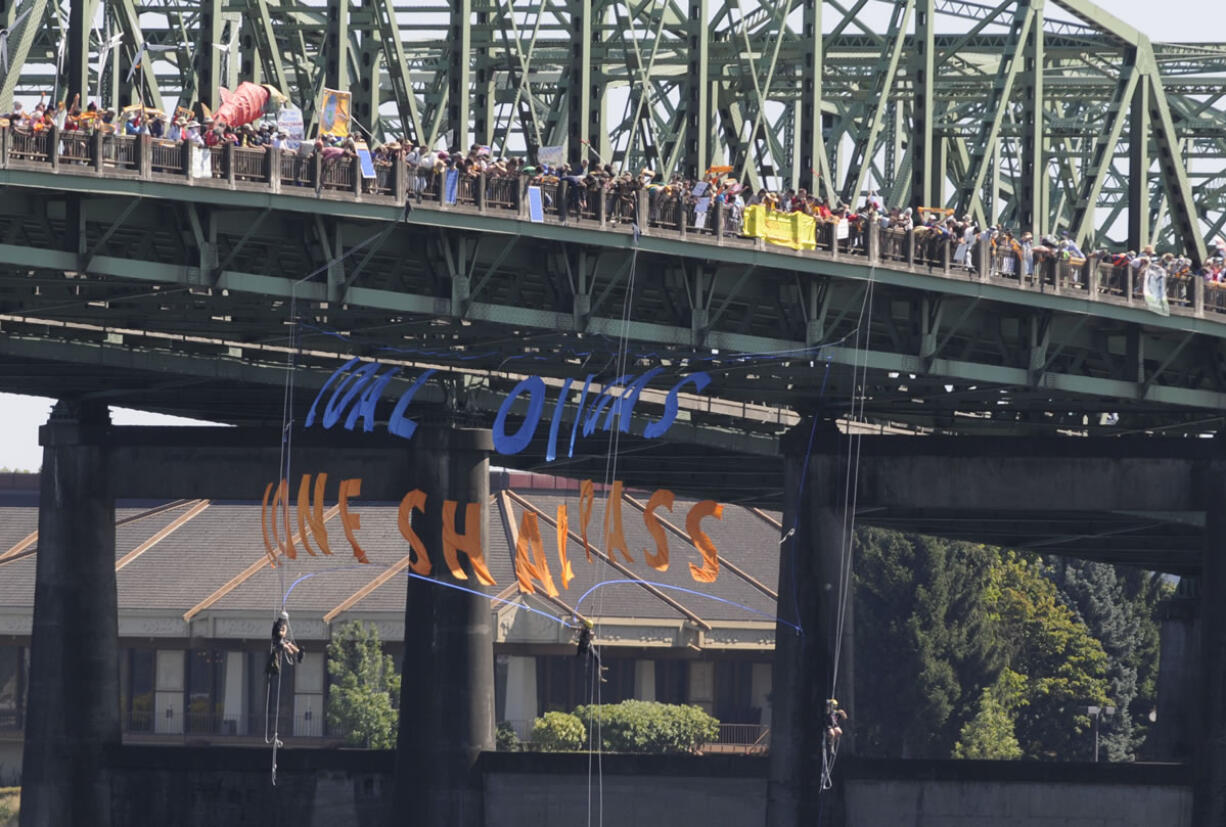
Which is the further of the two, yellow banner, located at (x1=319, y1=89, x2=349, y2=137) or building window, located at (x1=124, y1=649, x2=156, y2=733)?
building window, located at (x1=124, y1=649, x2=156, y2=733)

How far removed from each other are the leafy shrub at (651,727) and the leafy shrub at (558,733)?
787 mm

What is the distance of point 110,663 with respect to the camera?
3152 inches

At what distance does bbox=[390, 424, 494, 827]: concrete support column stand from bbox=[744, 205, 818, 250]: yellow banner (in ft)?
54.4

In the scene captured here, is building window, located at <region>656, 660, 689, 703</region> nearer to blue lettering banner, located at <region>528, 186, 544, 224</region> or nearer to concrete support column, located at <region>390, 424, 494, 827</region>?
concrete support column, located at <region>390, 424, 494, 827</region>

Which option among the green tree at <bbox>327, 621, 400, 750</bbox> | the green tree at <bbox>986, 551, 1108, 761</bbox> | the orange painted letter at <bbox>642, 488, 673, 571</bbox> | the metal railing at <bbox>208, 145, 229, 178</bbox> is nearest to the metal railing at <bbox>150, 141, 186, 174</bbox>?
the metal railing at <bbox>208, 145, 229, 178</bbox>

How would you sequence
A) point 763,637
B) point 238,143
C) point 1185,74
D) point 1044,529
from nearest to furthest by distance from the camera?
point 238,143 → point 1044,529 → point 1185,74 → point 763,637

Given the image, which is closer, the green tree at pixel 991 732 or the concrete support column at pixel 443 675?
the concrete support column at pixel 443 675

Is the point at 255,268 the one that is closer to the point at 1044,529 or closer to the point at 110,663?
the point at 110,663

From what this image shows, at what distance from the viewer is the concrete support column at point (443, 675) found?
75125 mm

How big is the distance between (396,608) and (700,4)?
2281 inches

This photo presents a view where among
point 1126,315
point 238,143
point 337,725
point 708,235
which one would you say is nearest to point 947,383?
point 1126,315

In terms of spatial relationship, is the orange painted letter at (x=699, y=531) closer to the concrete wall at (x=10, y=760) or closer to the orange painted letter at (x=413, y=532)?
the orange painted letter at (x=413, y=532)

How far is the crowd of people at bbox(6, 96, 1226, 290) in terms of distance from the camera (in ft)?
183

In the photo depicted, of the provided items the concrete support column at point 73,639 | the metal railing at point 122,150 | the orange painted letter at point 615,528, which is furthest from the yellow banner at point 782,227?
the concrete support column at point 73,639
